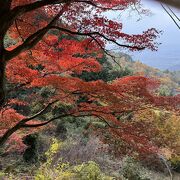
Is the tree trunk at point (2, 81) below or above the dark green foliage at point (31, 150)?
below

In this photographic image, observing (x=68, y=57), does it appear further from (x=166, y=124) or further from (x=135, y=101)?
(x=166, y=124)

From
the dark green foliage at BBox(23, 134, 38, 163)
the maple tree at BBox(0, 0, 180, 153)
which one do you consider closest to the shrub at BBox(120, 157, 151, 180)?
the dark green foliage at BBox(23, 134, 38, 163)

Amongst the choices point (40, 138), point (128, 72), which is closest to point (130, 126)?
point (40, 138)

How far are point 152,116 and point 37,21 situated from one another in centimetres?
1164

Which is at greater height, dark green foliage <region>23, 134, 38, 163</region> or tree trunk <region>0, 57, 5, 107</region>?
dark green foliage <region>23, 134, 38, 163</region>

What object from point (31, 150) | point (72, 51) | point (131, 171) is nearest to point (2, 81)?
point (72, 51)

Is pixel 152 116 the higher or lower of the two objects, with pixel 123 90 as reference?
higher

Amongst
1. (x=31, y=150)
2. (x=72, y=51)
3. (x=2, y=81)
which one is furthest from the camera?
(x=31, y=150)

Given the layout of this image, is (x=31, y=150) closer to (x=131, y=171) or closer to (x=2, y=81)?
(x=131, y=171)

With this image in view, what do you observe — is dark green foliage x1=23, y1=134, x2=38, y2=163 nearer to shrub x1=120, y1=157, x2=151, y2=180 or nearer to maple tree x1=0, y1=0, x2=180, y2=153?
shrub x1=120, y1=157, x2=151, y2=180

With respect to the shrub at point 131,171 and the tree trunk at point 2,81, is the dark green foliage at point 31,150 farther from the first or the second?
the tree trunk at point 2,81

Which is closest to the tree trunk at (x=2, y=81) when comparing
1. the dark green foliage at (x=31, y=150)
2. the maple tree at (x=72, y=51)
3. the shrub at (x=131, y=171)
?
the maple tree at (x=72, y=51)

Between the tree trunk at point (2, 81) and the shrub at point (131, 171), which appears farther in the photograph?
the shrub at point (131, 171)

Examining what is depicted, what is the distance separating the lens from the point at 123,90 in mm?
5703
